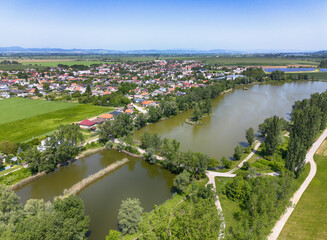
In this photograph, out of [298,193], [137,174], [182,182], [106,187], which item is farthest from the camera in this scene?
[137,174]

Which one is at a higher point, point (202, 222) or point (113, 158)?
point (202, 222)

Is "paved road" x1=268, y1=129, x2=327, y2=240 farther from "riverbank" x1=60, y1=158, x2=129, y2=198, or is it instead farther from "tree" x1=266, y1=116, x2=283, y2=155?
"riverbank" x1=60, y1=158, x2=129, y2=198

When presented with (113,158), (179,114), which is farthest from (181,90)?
(113,158)

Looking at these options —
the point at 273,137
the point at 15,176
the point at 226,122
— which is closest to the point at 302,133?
the point at 273,137

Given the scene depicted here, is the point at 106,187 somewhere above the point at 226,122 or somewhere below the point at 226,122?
below

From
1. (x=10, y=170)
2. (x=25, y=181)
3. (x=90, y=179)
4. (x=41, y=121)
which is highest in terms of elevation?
(x=41, y=121)

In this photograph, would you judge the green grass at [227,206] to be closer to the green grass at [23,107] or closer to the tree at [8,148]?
the tree at [8,148]

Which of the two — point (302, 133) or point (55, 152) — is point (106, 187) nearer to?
point (55, 152)

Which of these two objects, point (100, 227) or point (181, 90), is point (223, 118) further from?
point (100, 227)
